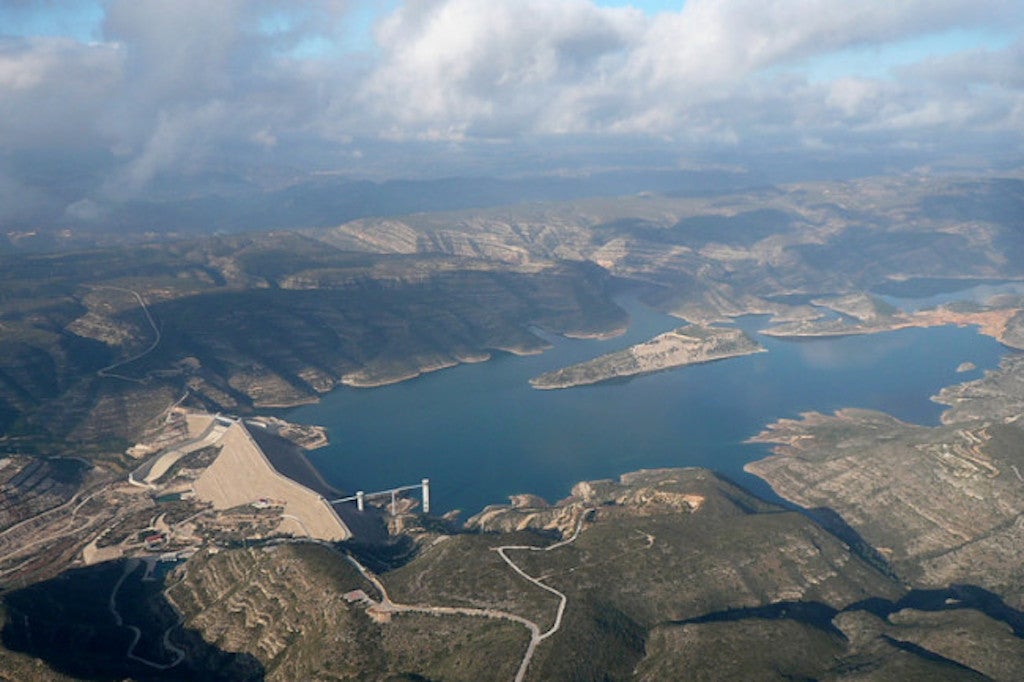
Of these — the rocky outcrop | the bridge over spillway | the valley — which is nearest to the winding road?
the valley

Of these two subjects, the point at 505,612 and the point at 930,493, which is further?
the point at 930,493

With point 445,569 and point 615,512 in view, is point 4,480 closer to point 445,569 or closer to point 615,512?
point 445,569

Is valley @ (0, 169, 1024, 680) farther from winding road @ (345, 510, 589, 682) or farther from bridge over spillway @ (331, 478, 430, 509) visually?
bridge over spillway @ (331, 478, 430, 509)

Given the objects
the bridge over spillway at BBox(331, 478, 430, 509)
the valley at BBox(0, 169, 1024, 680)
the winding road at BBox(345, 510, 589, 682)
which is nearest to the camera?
the winding road at BBox(345, 510, 589, 682)

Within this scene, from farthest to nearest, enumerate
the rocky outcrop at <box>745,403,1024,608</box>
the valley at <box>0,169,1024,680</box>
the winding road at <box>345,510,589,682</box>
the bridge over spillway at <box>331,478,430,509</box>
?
the bridge over spillway at <box>331,478,430,509</box> → the rocky outcrop at <box>745,403,1024,608</box> → the valley at <box>0,169,1024,680</box> → the winding road at <box>345,510,589,682</box>

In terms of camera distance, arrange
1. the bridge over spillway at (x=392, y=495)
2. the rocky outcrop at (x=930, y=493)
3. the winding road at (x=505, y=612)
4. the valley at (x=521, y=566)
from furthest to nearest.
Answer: the bridge over spillway at (x=392, y=495) → the rocky outcrop at (x=930, y=493) → the valley at (x=521, y=566) → the winding road at (x=505, y=612)

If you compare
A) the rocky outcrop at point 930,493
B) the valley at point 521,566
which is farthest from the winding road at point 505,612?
the rocky outcrop at point 930,493

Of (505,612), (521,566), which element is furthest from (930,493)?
(505,612)

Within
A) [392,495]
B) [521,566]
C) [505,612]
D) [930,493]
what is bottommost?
[930,493]

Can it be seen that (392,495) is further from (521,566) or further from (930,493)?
(930,493)

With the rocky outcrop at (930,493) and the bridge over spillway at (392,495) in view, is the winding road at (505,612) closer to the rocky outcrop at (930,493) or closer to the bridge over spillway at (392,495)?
→ the bridge over spillway at (392,495)

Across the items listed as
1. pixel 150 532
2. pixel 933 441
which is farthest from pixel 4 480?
pixel 933 441
